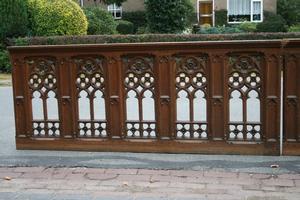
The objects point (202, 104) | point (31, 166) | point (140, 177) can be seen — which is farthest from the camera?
point (202, 104)

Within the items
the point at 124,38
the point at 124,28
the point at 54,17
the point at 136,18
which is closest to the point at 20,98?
the point at 124,38

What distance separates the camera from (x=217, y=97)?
266 inches

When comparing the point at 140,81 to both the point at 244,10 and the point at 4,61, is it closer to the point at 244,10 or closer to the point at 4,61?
the point at 4,61

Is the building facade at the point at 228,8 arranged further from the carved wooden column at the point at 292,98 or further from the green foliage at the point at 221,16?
the carved wooden column at the point at 292,98

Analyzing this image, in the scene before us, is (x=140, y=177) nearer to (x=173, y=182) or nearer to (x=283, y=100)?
(x=173, y=182)

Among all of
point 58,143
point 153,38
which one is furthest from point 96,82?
point 153,38

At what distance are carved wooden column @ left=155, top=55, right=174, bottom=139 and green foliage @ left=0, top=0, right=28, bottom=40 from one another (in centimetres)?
1341

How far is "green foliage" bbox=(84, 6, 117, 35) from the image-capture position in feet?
77.0

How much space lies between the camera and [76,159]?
675cm

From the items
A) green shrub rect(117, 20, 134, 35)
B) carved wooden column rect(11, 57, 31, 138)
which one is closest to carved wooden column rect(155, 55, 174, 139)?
carved wooden column rect(11, 57, 31, 138)

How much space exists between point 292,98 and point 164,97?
4.93 feet

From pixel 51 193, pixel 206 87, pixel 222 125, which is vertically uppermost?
pixel 206 87

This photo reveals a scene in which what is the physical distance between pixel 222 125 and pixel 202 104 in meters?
3.73

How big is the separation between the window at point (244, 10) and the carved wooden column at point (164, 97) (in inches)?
1125
